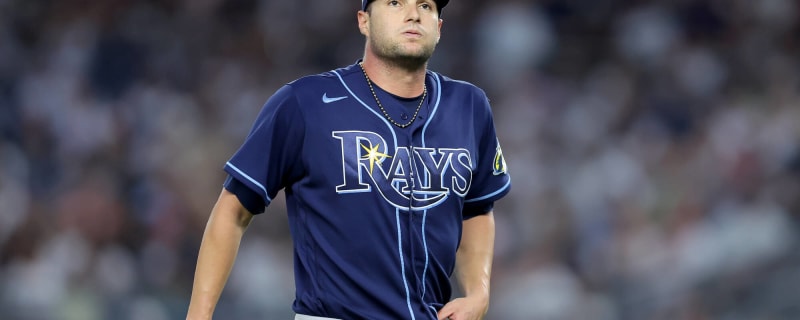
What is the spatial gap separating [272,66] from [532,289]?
2.90 meters

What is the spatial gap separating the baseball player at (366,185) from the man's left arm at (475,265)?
0.04 feet

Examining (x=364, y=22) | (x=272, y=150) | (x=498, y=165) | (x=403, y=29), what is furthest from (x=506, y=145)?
(x=272, y=150)

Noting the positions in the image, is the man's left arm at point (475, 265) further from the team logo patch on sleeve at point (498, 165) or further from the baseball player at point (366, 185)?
the team logo patch on sleeve at point (498, 165)

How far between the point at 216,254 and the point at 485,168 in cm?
89

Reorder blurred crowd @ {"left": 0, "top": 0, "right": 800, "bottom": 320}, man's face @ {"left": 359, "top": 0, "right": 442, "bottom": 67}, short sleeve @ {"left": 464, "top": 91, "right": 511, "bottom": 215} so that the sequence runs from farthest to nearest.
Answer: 1. blurred crowd @ {"left": 0, "top": 0, "right": 800, "bottom": 320}
2. short sleeve @ {"left": 464, "top": 91, "right": 511, "bottom": 215}
3. man's face @ {"left": 359, "top": 0, "right": 442, "bottom": 67}

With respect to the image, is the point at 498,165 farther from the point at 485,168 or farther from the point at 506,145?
the point at 506,145

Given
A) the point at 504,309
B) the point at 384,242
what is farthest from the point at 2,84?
the point at 384,242

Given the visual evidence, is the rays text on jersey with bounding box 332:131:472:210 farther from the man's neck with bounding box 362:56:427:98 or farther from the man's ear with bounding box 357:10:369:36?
the man's ear with bounding box 357:10:369:36

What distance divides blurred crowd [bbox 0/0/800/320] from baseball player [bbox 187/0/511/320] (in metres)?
3.91

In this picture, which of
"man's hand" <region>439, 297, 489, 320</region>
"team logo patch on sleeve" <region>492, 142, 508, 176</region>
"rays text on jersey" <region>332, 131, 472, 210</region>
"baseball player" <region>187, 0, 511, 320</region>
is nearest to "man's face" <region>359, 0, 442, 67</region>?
"baseball player" <region>187, 0, 511, 320</region>

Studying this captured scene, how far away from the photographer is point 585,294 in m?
7.63

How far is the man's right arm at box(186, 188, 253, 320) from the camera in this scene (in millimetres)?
3260

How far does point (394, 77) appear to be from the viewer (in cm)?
349

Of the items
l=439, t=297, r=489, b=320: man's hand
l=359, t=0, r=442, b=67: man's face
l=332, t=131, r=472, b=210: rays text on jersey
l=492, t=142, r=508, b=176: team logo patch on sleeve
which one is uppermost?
l=359, t=0, r=442, b=67: man's face
